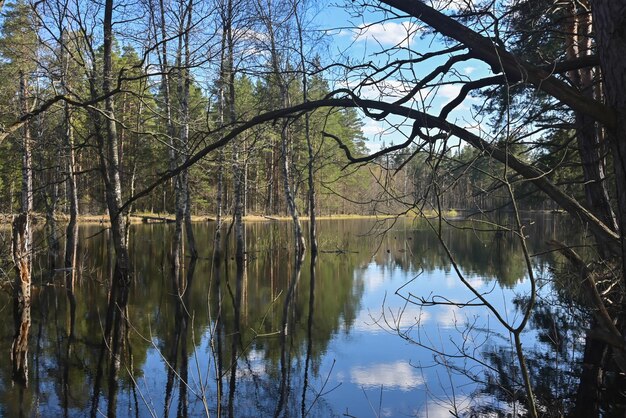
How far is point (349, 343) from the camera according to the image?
839cm

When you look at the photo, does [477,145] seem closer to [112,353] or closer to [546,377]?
[112,353]

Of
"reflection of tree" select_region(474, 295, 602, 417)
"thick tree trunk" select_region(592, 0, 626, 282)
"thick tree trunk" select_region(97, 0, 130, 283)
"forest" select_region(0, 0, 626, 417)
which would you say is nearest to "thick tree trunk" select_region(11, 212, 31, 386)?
"forest" select_region(0, 0, 626, 417)

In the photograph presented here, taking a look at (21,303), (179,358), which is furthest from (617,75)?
(21,303)

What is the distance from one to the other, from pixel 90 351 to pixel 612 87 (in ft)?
25.3

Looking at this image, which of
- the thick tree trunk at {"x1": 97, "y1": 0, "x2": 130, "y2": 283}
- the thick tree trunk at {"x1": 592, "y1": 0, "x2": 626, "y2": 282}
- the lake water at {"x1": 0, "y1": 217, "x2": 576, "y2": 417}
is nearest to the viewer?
the thick tree trunk at {"x1": 592, "y1": 0, "x2": 626, "y2": 282}

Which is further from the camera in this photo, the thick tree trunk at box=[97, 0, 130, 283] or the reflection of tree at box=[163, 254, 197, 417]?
the thick tree trunk at box=[97, 0, 130, 283]

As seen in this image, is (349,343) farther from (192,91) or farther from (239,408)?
(192,91)

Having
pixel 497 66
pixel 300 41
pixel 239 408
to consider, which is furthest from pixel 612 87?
pixel 300 41

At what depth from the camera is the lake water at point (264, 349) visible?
5.45 m

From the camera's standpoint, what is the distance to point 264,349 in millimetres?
7883

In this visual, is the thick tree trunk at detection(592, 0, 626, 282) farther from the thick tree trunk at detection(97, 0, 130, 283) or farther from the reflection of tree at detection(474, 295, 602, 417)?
the thick tree trunk at detection(97, 0, 130, 283)

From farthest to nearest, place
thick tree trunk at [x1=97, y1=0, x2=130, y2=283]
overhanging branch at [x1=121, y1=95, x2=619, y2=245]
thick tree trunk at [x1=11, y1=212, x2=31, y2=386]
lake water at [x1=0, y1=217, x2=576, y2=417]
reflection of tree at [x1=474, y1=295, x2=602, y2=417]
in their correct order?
thick tree trunk at [x1=97, y1=0, x2=130, y2=283] < thick tree trunk at [x1=11, y1=212, x2=31, y2=386] < lake water at [x1=0, y1=217, x2=576, y2=417] < reflection of tree at [x1=474, y1=295, x2=602, y2=417] < overhanging branch at [x1=121, y1=95, x2=619, y2=245]

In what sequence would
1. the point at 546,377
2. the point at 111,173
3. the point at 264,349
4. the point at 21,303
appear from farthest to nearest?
the point at 111,173 < the point at 264,349 < the point at 546,377 < the point at 21,303

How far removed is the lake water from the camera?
5.45 metres
